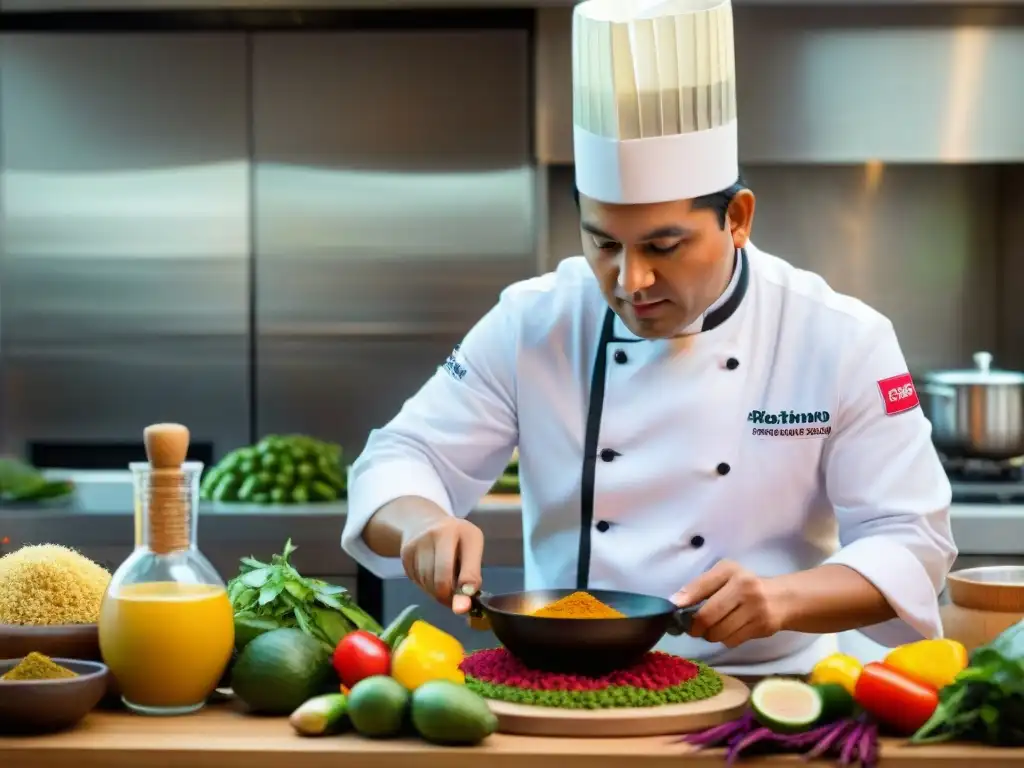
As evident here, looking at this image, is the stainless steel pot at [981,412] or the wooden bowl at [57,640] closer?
the wooden bowl at [57,640]

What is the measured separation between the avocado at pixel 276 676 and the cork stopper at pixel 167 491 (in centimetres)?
17

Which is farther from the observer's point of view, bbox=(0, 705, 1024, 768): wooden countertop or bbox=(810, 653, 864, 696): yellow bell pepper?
bbox=(810, 653, 864, 696): yellow bell pepper

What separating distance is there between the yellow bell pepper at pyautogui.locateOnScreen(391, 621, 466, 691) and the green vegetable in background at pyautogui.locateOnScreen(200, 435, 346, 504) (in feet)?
7.22

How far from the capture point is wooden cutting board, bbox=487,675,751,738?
1.68 meters

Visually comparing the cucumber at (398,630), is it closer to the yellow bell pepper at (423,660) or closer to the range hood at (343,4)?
the yellow bell pepper at (423,660)

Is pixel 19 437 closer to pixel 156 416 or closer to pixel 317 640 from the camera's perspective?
pixel 156 416

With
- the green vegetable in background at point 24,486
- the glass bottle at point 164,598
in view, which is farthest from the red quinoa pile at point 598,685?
the green vegetable in background at point 24,486

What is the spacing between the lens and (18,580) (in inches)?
73.9

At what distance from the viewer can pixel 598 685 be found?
5.77 feet

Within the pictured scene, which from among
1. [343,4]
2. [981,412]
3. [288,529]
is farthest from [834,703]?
[343,4]

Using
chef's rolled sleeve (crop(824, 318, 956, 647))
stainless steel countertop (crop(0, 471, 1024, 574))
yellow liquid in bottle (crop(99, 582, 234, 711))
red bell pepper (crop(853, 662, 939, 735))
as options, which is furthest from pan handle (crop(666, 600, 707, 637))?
stainless steel countertop (crop(0, 471, 1024, 574))

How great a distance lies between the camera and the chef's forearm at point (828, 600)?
1971 millimetres

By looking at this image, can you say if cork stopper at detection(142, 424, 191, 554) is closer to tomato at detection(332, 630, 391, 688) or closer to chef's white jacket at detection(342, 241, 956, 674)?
tomato at detection(332, 630, 391, 688)

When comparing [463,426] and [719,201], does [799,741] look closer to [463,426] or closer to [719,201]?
[719,201]
